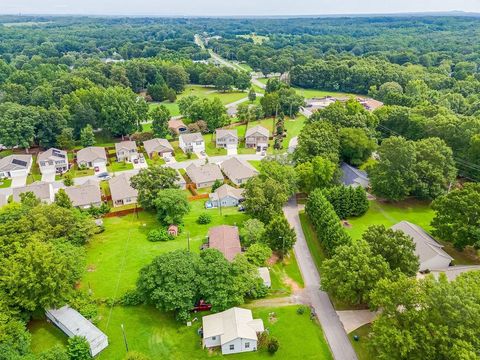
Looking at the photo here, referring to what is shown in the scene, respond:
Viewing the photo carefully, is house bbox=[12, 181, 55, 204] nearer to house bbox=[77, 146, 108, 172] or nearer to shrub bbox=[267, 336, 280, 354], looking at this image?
house bbox=[77, 146, 108, 172]

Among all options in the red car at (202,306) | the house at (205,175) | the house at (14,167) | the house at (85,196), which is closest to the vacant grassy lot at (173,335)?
the red car at (202,306)

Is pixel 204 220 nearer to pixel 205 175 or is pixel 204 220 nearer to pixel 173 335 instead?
pixel 205 175

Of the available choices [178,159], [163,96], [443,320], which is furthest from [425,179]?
[163,96]

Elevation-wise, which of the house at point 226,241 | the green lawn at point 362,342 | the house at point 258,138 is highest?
the house at point 226,241

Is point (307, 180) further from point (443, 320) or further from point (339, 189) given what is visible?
point (443, 320)

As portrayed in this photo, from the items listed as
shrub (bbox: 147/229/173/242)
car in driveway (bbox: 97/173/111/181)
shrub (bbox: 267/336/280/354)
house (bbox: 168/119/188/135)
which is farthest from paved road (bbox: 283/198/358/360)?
house (bbox: 168/119/188/135)

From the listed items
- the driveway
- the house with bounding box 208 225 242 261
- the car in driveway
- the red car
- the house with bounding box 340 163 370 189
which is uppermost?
the house with bounding box 208 225 242 261

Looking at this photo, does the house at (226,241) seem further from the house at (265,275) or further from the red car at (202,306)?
the red car at (202,306)
